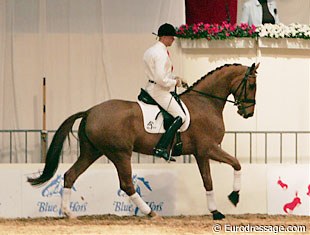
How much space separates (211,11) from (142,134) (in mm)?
2478

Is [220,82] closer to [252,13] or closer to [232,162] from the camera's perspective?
[232,162]

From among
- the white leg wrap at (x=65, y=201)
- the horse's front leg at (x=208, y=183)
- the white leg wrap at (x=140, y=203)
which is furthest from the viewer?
the horse's front leg at (x=208, y=183)

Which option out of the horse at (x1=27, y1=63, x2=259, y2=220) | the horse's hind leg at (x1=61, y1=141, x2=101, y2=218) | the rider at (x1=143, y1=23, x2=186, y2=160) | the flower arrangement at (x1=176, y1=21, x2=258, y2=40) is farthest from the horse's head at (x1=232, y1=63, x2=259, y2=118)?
the horse's hind leg at (x1=61, y1=141, x2=101, y2=218)

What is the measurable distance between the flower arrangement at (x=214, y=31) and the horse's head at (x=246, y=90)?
4.41 feet

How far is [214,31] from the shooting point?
1270 cm

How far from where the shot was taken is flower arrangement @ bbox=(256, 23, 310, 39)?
12836mm

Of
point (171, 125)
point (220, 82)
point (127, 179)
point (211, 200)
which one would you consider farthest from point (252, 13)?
point (127, 179)

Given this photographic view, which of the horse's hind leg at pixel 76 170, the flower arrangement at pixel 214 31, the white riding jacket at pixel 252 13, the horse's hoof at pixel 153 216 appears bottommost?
the horse's hoof at pixel 153 216

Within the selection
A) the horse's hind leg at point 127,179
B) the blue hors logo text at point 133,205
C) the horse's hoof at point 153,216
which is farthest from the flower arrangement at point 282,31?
the horse's hoof at point 153,216

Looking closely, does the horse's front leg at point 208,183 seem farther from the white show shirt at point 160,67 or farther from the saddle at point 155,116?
the white show shirt at point 160,67

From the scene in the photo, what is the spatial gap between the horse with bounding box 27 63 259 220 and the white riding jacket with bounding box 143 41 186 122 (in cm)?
25

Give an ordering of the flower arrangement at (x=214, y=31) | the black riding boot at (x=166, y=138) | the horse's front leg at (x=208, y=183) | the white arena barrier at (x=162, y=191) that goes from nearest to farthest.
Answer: the black riding boot at (x=166, y=138)
the horse's front leg at (x=208, y=183)
the white arena barrier at (x=162, y=191)
the flower arrangement at (x=214, y=31)

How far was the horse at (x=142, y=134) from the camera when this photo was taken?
438 inches

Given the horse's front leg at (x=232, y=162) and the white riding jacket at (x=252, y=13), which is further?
the white riding jacket at (x=252, y=13)
